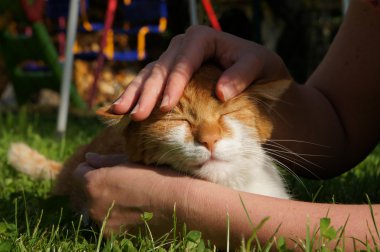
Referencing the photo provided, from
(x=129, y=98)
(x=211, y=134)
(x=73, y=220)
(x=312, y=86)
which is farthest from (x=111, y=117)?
(x=312, y=86)

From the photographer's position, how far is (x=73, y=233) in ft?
6.36

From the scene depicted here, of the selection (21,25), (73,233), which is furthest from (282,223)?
(21,25)

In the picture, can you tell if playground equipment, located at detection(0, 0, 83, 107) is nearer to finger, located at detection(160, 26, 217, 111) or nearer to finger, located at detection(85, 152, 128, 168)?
finger, located at detection(85, 152, 128, 168)

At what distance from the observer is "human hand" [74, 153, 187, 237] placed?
176 cm

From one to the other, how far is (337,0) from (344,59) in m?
5.96

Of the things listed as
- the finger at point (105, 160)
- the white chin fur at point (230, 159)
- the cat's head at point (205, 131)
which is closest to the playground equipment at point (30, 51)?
the finger at point (105, 160)

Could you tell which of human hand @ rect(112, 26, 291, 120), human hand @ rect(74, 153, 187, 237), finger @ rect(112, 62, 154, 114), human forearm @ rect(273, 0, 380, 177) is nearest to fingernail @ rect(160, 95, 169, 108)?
human hand @ rect(112, 26, 291, 120)

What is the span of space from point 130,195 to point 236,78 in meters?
0.49

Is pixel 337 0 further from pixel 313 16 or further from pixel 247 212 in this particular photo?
pixel 247 212

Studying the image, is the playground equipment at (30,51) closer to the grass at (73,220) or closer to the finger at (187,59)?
the grass at (73,220)

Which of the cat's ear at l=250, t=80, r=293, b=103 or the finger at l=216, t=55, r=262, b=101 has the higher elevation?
the finger at l=216, t=55, r=262, b=101

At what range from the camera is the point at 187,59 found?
70.8 inches

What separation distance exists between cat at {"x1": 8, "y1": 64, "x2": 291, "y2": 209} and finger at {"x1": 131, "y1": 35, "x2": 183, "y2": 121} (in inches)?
4.6

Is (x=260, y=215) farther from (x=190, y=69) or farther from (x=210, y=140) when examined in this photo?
(x=190, y=69)
